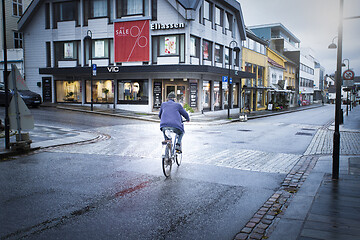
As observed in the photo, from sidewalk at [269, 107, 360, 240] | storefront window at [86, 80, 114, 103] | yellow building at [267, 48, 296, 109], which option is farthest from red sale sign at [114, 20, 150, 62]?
yellow building at [267, 48, 296, 109]

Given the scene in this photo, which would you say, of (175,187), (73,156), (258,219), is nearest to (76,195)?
(175,187)

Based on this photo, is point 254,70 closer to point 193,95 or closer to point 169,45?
point 193,95

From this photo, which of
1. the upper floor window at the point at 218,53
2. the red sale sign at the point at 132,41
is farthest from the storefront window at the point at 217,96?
the red sale sign at the point at 132,41

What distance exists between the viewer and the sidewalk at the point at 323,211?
14.0 ft

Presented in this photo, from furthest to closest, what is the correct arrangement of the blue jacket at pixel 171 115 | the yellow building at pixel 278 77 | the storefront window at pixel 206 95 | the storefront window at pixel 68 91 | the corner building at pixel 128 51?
the yellow building at pixel 278 77 < the storefront window at pixel 68 91 < the storefront window at pixel 206 95 < the corner building at pixel 128 51 < the blue jacket at pixel 171 115

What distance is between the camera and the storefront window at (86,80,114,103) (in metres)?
29.8

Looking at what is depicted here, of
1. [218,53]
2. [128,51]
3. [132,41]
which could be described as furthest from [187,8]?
[218,53]

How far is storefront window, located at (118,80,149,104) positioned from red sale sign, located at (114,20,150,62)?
2.09 meters

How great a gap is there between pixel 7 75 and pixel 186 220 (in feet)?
27.0

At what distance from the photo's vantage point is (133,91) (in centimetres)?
2902

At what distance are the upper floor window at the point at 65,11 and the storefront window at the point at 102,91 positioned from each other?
659 cm

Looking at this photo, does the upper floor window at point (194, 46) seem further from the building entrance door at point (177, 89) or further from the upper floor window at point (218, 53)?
the upper floor window at point (218, 53)

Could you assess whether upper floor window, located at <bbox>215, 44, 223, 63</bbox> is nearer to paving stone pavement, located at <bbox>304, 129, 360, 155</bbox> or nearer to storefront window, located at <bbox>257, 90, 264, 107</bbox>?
storefront window, located at <bbox>257, 90, 264, 107</bbox>

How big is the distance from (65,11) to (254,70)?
2409 cm
